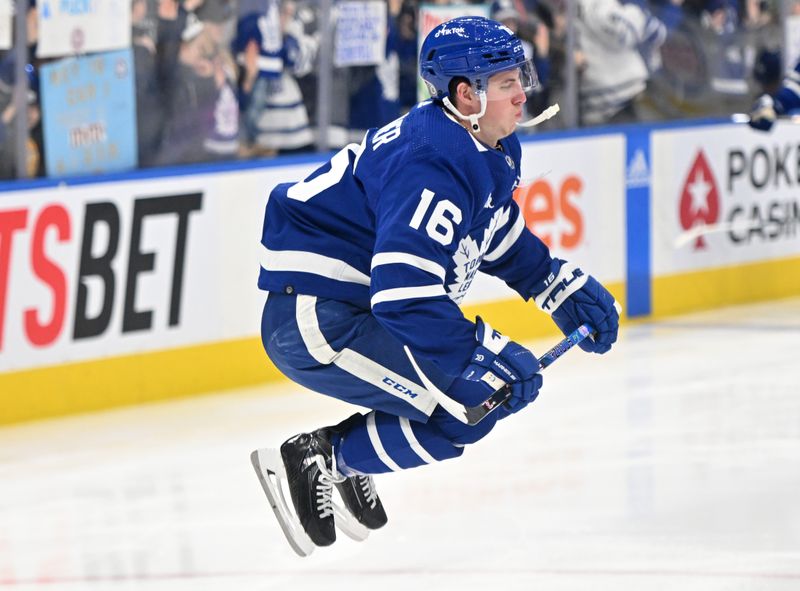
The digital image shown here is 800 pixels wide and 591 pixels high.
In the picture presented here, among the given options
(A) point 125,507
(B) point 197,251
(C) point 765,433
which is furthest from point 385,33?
(A) point 125,507

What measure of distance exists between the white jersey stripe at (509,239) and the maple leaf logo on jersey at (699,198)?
4555 millimetres

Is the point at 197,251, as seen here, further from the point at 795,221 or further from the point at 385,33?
the point at 795,221

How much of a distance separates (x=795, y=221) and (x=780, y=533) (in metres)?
4.79

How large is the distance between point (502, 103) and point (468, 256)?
13.0 inches

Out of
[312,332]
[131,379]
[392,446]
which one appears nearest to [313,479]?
[392,446]

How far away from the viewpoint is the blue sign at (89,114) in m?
6.15

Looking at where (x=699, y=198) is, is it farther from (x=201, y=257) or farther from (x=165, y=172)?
(x=165, y=172)

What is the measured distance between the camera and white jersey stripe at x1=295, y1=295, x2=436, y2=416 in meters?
3.57

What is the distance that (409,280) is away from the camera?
10.6 feet

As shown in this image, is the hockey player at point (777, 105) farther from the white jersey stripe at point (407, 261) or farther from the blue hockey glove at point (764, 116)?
the white jersey stripe at point (407, 261)

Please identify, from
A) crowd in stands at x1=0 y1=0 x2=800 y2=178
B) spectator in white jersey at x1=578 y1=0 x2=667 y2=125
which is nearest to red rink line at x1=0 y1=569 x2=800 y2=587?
crowd in stands at x1=0 y1=0 x2=800 y2=178

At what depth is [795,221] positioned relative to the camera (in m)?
8.84

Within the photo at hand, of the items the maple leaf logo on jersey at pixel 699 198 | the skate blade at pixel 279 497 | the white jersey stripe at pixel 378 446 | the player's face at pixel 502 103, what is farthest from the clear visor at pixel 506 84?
the maple leaf logo on jersey at pixel 699 198

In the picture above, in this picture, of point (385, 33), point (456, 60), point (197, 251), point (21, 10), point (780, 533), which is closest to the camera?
point (456, 60)
